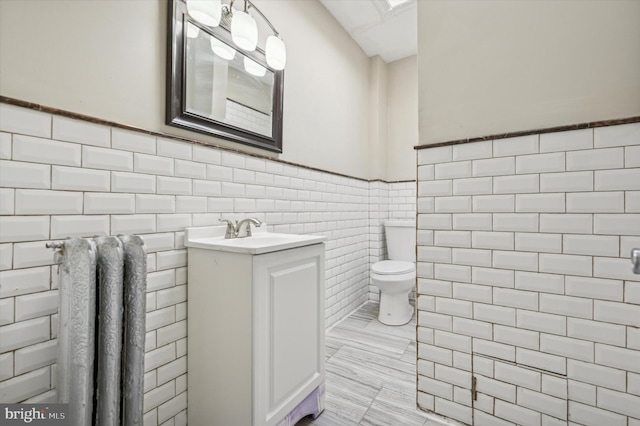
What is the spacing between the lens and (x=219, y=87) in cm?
147

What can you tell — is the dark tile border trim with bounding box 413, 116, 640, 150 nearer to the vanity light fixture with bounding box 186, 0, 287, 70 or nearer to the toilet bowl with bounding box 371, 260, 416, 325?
the vanity light fixture with bounding box 186, 0, 287, 70

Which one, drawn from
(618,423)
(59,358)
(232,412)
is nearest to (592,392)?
(618,423)

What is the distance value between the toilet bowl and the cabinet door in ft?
3.53

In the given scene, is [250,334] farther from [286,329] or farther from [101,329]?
[101,329]

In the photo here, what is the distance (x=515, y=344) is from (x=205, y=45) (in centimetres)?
202

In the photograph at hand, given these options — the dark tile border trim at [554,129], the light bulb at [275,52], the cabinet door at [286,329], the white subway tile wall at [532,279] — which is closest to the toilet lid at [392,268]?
the white subway tile wall at [532,279]

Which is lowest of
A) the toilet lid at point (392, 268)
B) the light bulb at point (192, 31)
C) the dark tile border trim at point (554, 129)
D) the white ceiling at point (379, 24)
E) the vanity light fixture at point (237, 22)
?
the toilet lid at point (392, 268)

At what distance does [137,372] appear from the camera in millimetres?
945

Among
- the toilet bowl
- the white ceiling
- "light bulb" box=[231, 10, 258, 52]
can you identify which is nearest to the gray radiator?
"light bulb" box=[231, 10, 258, 52]

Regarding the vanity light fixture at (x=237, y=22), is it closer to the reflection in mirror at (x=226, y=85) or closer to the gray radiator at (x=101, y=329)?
the reflection in mirror at (x=226, y=85)

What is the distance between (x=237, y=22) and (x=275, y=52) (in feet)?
0.91

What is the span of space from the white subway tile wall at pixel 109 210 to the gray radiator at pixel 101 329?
138 millimetres

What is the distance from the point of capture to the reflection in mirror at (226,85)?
4.41 ft

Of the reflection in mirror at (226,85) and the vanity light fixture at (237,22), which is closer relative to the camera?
the vanity light fixture at (237,22)
